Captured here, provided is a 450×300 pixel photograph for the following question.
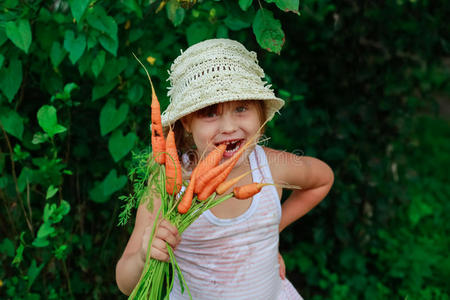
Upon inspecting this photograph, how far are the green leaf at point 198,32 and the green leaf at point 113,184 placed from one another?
713 millimetres

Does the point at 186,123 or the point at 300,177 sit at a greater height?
the point at 186,123

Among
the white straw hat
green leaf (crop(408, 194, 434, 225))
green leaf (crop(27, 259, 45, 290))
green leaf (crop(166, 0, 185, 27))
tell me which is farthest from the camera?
green leaf (crop(408, 194, 434, 225))

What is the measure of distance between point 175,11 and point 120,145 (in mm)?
648

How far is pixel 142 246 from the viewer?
1.29m

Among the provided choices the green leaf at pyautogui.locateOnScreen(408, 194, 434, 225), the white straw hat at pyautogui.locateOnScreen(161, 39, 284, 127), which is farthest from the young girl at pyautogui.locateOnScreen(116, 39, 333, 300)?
the green leaf at pyautogui.locateOnScreen(408, 194, 434, 225)

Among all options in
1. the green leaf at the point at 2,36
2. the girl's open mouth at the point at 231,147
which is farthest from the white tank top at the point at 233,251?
the green leaf at the point at 2,36

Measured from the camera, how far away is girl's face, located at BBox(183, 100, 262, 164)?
4.81 ft

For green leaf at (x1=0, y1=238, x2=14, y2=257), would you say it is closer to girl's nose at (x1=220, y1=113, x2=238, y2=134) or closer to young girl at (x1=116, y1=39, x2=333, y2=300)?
young girl at (x1=116, y1=39, x2=333, y2=300)

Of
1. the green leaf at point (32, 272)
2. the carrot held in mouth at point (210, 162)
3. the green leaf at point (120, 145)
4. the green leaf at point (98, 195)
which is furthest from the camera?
the green leaf at point (98, 195)

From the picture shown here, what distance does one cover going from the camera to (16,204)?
211 cm

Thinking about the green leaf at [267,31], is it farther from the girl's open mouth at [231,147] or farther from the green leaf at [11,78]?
the green leaf at [11,78]

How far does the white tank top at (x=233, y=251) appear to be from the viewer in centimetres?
159

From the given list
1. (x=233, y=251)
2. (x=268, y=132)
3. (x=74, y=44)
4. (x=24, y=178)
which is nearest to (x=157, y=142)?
(x=233, y=251)

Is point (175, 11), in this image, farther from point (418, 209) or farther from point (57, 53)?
point (418, 209)
